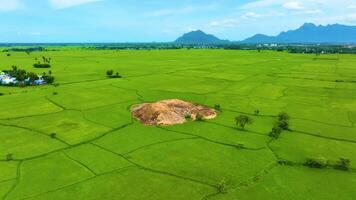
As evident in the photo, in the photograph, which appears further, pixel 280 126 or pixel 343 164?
pixel 280 126

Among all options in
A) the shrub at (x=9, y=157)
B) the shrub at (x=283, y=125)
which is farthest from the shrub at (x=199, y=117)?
the shrub at (x=9, y=157)

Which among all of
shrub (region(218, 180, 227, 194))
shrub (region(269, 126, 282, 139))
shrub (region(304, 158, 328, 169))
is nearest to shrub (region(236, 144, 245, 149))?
shrub (region(269, 126, 282, 139))

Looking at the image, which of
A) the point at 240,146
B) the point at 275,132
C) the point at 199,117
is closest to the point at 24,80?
the point at 199,117

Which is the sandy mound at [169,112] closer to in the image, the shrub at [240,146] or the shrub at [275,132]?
the shrub at [275,132]

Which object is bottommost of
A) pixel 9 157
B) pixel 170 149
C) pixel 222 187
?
pixel 222 187

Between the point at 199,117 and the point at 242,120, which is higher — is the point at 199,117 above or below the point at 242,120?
below

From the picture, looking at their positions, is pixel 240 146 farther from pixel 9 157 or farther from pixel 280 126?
pixel 9 157

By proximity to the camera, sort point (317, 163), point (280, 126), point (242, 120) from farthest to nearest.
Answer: point (280, 126), point (242, 120), point (317, 163)

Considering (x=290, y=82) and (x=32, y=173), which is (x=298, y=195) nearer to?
(x=32, y=173)

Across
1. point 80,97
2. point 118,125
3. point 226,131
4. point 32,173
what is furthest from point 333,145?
point 80,97
